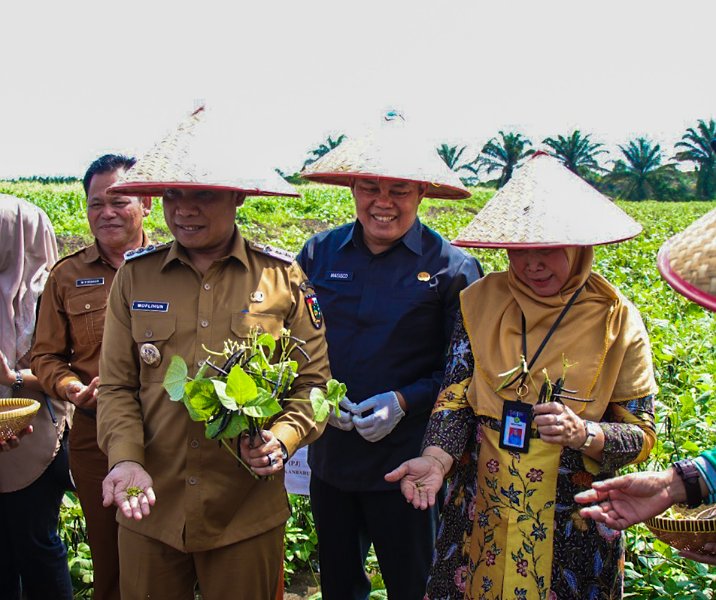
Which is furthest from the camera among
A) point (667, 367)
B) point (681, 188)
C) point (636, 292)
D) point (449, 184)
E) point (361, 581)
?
point (681, 188)

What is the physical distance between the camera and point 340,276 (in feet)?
8.68

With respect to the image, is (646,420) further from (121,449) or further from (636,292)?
(636,292)

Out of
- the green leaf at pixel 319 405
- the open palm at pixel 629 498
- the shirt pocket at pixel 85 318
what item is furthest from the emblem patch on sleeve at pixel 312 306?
the open palm at pixel 629 498

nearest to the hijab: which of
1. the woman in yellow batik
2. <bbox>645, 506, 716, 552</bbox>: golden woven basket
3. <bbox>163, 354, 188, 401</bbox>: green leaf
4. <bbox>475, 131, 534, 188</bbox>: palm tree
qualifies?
the woman in yellow batik

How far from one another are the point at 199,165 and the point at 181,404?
682mm

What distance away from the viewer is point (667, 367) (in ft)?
14.1

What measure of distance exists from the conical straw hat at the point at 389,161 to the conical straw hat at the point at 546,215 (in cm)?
37

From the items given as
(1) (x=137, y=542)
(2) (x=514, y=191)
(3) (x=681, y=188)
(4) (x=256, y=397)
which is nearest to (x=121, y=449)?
(1) (x=137, y=542)

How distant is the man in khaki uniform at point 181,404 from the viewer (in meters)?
2.07

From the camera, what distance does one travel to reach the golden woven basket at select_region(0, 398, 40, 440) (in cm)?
227

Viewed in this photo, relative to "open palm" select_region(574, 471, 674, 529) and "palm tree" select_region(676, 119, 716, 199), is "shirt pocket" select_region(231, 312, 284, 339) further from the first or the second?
"palm tree" select_region(676, 119, 716, 199)

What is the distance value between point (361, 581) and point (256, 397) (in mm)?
1152

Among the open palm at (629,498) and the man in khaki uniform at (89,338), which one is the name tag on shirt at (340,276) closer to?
the man in khaki uniform at (89,338)

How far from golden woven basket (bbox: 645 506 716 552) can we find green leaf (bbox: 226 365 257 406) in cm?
104
